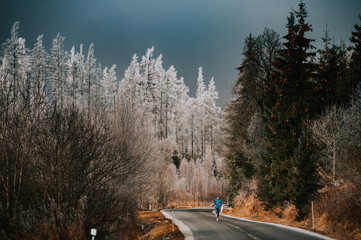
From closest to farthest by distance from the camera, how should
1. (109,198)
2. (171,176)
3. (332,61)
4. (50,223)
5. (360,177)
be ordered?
1. (50,223)
2. (109,198)
3. (360,177)
4. (332,61)
5. (171,176)

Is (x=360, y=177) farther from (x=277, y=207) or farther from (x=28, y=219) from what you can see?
(x=28, y=219)

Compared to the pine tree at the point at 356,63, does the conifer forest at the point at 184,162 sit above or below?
below

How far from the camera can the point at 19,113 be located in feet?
35.8

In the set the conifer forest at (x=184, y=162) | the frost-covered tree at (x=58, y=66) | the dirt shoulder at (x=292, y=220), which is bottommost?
the dirt shoulder at (x=292, y=220)

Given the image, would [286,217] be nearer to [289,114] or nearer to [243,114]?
[289,114]

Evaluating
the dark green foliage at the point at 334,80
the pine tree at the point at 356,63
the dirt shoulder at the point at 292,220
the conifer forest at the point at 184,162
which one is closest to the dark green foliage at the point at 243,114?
the conifer forest at the point at 184,162

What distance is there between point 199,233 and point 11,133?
29.8 feet

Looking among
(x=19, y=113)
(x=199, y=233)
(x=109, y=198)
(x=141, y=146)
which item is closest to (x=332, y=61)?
(x=141, y=146)

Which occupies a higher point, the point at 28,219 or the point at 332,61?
the point at 332,61

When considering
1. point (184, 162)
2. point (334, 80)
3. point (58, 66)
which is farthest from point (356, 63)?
point (58, 66)

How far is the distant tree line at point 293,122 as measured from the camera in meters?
17.7

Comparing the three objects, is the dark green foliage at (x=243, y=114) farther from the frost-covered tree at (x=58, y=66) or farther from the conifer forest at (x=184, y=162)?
the frost-covered tree at (x=58, y=66)

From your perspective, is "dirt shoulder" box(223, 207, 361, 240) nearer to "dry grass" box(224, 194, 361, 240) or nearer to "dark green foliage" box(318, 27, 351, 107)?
"dry grass" box(224, 194, 361, 240)

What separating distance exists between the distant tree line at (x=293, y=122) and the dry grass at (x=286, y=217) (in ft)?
A: 2.43
